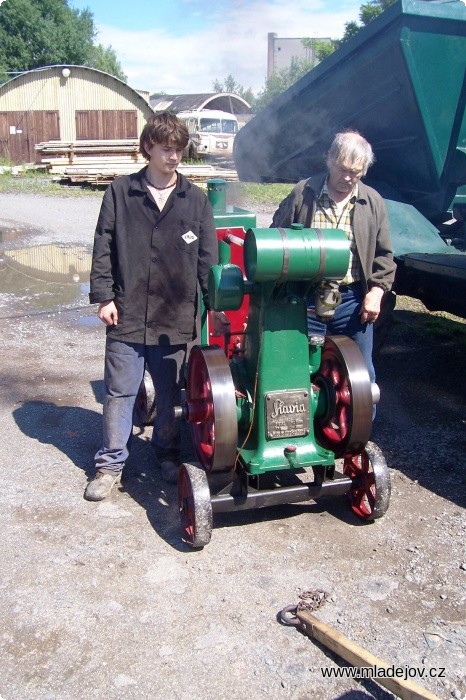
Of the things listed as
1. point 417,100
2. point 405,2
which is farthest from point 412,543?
point 405,2

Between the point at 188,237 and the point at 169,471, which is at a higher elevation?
the point at 188,237

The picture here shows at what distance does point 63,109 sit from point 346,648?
30432 mm

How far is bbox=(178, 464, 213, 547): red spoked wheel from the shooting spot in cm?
306

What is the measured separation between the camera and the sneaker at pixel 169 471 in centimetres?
380

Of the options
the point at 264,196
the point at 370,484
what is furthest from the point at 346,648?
the point at 264,196

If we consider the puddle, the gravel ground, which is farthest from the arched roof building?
the gravel ground

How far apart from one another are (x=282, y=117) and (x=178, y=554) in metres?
4.09

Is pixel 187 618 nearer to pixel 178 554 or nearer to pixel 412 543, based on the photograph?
pixel 178 554

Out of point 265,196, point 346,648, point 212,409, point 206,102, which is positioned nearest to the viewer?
point 346,648

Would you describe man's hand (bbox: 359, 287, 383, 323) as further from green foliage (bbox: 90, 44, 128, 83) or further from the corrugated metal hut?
green foliage (bbox: 90, 44, 128, 83)

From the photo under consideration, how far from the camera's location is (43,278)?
8836 mm

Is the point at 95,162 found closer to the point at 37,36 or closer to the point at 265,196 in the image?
the point at 265,196

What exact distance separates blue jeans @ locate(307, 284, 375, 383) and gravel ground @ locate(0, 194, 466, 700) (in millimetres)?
821

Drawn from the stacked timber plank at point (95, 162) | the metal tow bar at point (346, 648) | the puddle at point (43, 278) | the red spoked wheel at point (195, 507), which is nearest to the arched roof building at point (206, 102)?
the stacked timber plank at point (95, 162)
